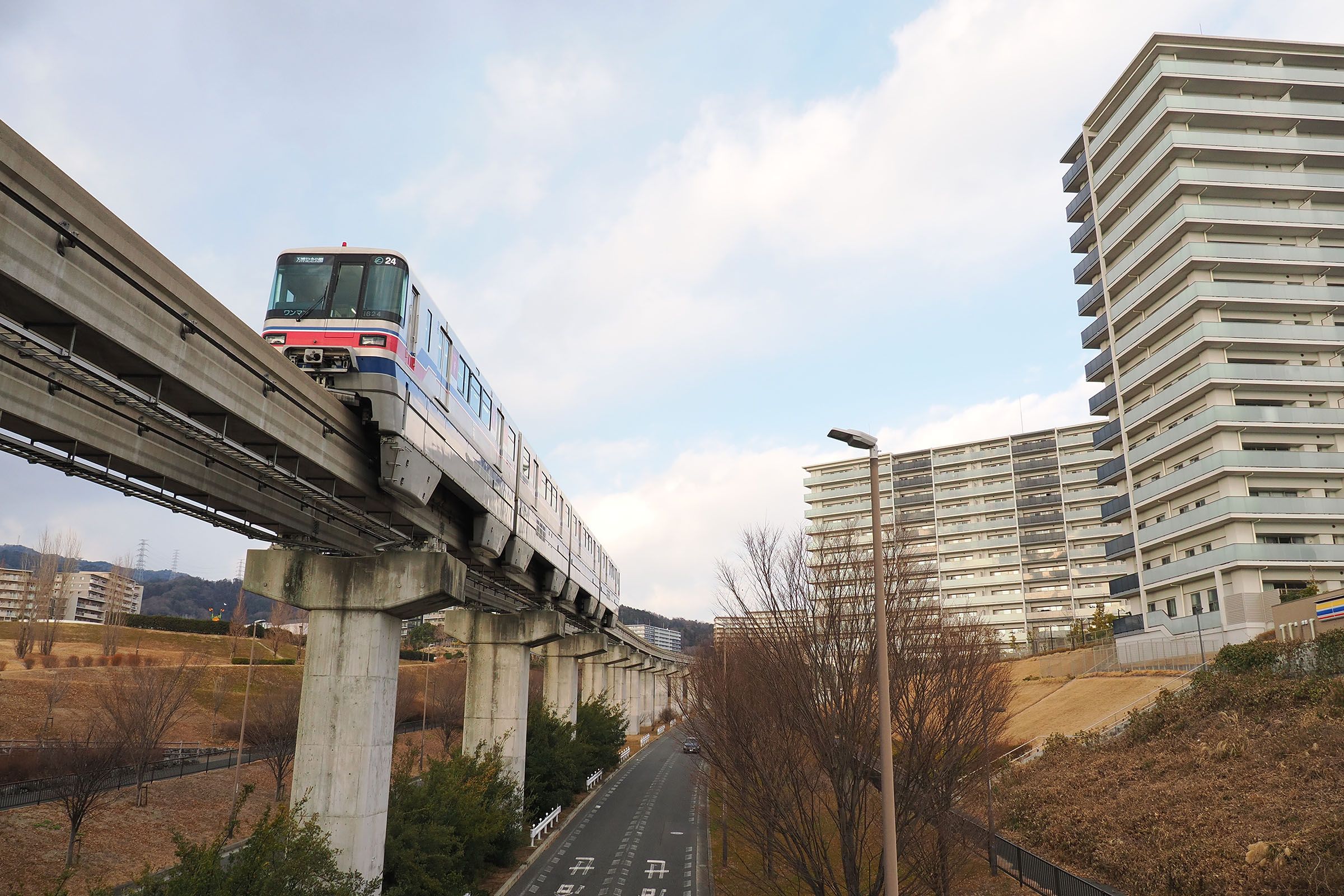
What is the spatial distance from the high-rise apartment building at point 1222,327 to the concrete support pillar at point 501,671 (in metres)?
40.6

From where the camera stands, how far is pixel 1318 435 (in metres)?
52.7

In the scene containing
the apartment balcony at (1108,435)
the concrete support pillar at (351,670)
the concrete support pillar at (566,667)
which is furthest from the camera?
the apartment balcony at (1108,435)

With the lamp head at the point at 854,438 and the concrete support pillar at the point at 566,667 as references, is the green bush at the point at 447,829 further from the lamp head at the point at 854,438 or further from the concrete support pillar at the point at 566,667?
the concrete support pillar at the point at 566,667

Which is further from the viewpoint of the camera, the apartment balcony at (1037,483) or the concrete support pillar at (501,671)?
the apartment balcony at (1037,483)

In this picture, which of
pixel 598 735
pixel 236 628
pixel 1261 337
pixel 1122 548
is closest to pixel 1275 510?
pixel 1261 337

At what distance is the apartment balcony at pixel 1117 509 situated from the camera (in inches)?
2376

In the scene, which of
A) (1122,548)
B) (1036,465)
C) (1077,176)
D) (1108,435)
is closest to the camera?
(1122,548)

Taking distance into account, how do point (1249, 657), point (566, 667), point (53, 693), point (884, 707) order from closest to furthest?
point (884, 707), point (1249, 657), point (53, 693), point (566, 667)

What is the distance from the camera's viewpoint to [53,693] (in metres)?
42.6

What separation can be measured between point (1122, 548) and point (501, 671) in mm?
48319

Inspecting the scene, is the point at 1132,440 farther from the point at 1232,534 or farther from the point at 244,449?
the point at 244,449

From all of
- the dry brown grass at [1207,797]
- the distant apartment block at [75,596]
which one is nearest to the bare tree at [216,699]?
the distant apartment block at [75,596]

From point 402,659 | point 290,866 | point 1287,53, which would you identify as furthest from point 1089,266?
point 402,659

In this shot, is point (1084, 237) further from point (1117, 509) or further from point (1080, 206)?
point (1117, 509)
